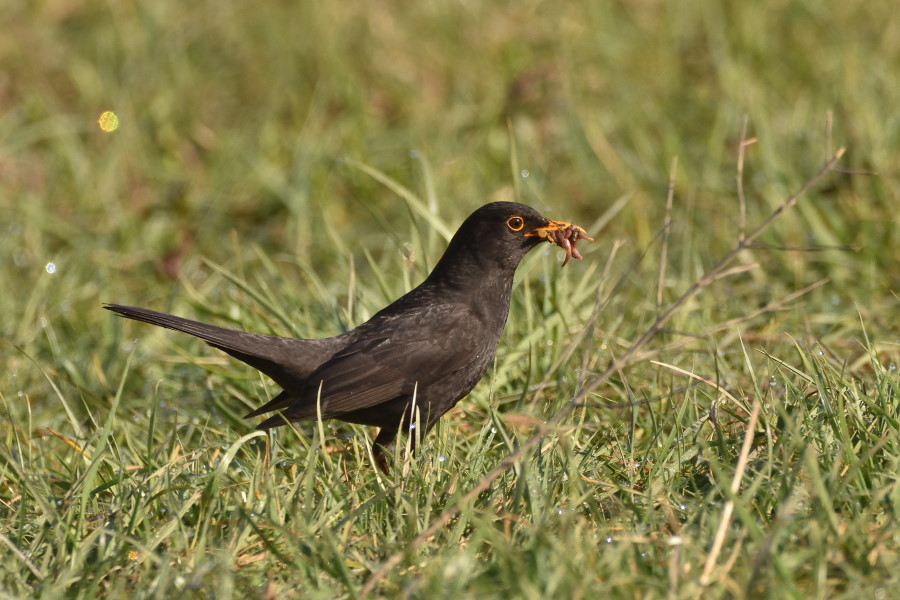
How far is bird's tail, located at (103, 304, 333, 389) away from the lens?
418cm

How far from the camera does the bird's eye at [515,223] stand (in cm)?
448

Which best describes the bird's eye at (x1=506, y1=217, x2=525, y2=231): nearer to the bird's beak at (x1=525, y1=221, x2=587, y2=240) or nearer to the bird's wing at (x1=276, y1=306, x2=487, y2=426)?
the bird's beak at (x1=525, y1=221, x2=587, y2=240)

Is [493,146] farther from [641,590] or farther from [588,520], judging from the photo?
[641,590]

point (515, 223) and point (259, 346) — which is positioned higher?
point (515, 223)

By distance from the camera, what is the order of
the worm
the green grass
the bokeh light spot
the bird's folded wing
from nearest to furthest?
1. the green grass
2. the bird's folded wing
3. the worm
4. the bokeh light spot

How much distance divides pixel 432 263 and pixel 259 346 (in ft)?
4.54

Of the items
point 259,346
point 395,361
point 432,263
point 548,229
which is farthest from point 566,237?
point 259,346

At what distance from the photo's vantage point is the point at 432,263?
5406 millimetres

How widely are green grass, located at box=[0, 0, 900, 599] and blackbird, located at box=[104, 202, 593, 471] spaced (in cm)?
18

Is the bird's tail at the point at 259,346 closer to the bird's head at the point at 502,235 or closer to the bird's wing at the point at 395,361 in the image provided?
the bird's wing at the point at 395,361

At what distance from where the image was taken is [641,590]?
2.87 metres

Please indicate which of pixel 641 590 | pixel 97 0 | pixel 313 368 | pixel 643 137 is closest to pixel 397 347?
pixel 313 368

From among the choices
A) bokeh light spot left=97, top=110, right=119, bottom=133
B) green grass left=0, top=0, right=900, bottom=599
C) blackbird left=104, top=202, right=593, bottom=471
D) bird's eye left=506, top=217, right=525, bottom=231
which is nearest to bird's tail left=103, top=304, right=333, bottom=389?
blackbird left=104, top=202, right=593, bottom=471

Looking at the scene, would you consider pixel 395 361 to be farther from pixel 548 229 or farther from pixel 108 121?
pixel 108 121
